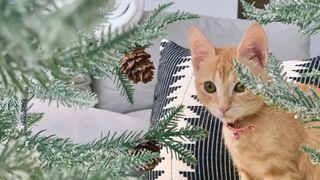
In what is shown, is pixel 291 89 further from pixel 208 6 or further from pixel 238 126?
pixel 208 6

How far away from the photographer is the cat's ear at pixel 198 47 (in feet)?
3.72

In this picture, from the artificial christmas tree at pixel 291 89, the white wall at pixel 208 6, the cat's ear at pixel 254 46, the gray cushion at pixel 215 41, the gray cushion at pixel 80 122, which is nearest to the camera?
the artificial christmas tree at pixel 291 89

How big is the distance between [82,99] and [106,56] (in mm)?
328

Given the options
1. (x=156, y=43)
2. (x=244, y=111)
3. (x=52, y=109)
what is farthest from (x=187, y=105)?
(x=156, y=43)

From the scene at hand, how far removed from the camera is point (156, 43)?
204 centimetres

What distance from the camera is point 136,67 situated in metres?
0.67

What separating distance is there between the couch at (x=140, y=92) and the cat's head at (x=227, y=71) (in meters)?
0.62

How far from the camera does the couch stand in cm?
170

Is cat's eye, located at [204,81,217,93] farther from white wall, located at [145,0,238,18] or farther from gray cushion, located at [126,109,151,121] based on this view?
white wall, located at [145,0,238,18]

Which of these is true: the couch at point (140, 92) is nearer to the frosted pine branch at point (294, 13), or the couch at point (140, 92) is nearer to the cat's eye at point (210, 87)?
the cat's eye at point (210, 87)

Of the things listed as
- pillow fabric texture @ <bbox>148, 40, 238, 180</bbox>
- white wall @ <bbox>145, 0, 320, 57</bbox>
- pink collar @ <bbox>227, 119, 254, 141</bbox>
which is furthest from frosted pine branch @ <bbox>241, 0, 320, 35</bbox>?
white wall @ <bbox>145, 0, 320, 57</bbox>

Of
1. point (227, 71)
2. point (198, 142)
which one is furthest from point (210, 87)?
point (198, 142)

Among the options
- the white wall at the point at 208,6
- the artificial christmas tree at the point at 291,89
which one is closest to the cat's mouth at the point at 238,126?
the artificial christmas tree at the point at 291,89

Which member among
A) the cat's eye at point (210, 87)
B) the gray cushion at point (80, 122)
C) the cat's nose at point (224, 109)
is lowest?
the gray cushion at point (80, 122)
